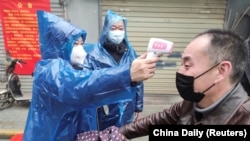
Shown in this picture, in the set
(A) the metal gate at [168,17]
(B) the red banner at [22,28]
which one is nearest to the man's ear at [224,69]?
(A) the metal gate at [168,17]

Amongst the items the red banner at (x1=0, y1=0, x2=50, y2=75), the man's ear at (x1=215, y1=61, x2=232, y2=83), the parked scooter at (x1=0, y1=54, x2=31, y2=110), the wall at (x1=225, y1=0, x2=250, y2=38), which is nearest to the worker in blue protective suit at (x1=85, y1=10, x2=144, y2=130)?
the man's ear at (x1=215, y1=61, x2=232, y2=83)

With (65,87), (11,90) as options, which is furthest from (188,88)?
(11,90)

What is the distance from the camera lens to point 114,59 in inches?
126

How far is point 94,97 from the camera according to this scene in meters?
1.50

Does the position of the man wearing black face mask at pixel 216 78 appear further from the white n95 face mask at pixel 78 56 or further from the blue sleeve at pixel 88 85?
the white n95 face mask at pixel 78 56

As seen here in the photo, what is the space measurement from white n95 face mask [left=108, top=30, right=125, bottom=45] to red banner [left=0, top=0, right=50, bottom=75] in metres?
3.04

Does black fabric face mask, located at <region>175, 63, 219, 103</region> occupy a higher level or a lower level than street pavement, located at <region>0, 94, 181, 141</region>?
higher

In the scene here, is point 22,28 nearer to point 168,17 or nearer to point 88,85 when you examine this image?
point 168,17

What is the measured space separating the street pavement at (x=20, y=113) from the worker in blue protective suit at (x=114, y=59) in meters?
1.79

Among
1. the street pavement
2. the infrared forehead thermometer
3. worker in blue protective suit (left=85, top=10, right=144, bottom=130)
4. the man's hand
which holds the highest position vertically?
the infrared forehead thermometer

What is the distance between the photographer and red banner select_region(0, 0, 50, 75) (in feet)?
19.3

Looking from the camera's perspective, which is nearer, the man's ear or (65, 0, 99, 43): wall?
the man's ear

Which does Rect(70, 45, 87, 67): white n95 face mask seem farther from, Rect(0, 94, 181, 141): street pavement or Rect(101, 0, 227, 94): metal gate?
Rect(101, 0, 227, 94): metal gate

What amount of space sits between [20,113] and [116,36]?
335cm
